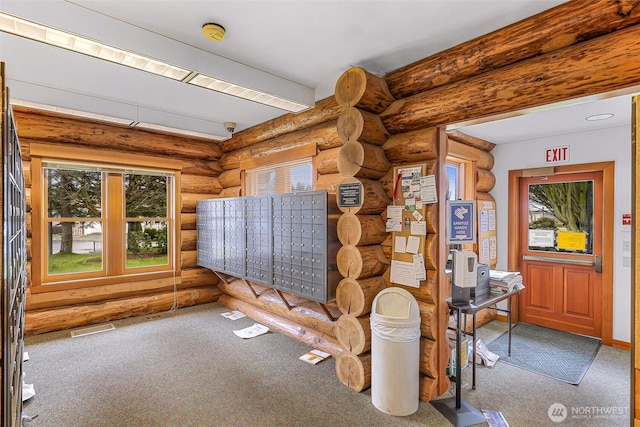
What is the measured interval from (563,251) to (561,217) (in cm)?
46

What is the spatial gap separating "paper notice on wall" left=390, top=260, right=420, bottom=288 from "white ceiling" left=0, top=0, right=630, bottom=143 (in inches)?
69.2

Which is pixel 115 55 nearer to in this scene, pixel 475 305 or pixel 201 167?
pixel 201 167

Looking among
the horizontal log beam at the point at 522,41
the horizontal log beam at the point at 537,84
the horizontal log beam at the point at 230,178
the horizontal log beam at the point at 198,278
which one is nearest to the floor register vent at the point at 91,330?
the horizontal log beam at the point at 198,278

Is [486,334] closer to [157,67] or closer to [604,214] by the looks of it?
[604,214]

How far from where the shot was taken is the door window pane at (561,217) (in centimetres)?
404

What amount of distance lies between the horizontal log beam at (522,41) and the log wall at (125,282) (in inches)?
150

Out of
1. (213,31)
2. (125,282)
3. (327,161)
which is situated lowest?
(125,282)

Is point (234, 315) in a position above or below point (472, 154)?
below

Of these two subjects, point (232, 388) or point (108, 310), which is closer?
point (232, 388)

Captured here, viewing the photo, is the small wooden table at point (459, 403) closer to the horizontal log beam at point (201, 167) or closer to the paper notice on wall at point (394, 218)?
the paper notice on wall at point (394, 218)

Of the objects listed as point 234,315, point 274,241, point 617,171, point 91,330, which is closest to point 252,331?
point 234,315

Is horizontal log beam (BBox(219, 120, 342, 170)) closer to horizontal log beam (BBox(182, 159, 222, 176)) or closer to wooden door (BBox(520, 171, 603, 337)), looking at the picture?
horizontal log beam (BBox(182, 159, 222, 176))

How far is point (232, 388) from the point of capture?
278 centimetres

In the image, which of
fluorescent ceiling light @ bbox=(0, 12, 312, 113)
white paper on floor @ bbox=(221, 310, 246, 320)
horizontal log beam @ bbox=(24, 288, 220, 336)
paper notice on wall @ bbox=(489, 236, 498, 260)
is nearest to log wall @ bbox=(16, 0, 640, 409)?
horizontal log beam @ bbox=(24, 288, 220, 336)
